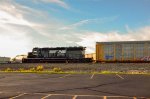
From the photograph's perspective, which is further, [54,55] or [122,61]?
[54,55]

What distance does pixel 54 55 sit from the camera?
52094mm

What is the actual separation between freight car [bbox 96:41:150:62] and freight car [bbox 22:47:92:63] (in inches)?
182

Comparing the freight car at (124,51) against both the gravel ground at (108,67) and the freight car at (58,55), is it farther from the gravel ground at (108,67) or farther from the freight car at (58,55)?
the freight car at (58,55)

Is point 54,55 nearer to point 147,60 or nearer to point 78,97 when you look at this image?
point 147,60

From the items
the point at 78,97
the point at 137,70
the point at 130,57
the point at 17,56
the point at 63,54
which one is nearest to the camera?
the point at 78,97

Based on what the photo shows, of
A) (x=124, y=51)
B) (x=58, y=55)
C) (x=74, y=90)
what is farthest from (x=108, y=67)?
(x=74, y=90)

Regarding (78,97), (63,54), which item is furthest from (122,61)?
(78,97)

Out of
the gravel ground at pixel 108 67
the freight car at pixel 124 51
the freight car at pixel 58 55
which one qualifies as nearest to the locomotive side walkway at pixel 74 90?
the gravel ground at pixel 108 67

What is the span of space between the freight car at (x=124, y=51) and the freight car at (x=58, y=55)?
15.1 ft

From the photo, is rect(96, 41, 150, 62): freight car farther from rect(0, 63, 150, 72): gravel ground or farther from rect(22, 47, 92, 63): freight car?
rect(22, 47, 92, 63): freight car

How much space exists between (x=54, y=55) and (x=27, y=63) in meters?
5.91

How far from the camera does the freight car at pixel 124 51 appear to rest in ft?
139

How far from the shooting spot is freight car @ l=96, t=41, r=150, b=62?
1663 inches

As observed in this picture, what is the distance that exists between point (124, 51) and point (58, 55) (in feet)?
48.3
